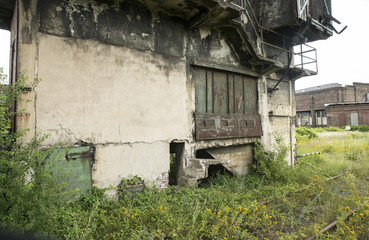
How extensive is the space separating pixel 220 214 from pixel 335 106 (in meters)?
33.2

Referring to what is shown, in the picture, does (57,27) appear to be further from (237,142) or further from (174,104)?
(237,142)

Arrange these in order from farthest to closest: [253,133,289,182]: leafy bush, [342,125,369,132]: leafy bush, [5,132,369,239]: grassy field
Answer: [342,125,369,132]: leafy bush → [253,133,289,182]: leafy bush → [5,132,369,239]: grassy field

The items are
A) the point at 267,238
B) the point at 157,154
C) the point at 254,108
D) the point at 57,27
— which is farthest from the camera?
the point at 254,108

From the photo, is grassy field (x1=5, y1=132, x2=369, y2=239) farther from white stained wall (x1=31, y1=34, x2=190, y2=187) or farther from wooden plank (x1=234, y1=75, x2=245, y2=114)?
wooden plank (x1=234, y1=75, x2=245, y2=114)


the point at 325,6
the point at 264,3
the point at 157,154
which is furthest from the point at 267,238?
the point at 325,6

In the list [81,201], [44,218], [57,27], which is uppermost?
[57,27]

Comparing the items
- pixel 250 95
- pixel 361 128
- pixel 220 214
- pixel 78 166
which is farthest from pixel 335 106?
pixel 78 166

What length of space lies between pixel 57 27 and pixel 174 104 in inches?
132

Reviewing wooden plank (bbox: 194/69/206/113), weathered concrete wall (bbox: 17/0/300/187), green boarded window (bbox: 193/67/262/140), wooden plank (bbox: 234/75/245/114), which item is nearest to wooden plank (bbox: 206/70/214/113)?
green boarded window (bbox: 193/67/262/140)

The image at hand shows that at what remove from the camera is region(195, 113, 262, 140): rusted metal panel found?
7031 millimetres

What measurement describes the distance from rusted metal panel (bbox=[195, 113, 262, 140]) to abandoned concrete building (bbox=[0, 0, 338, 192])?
34 millimetres

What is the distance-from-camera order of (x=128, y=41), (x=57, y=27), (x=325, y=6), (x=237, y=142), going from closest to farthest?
(x=57, y=27) → (x=128, y=41) → (x=237, y=142) → (x=325, y=6)

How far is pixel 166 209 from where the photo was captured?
4680 mm

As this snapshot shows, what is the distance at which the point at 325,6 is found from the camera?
10242 mm
